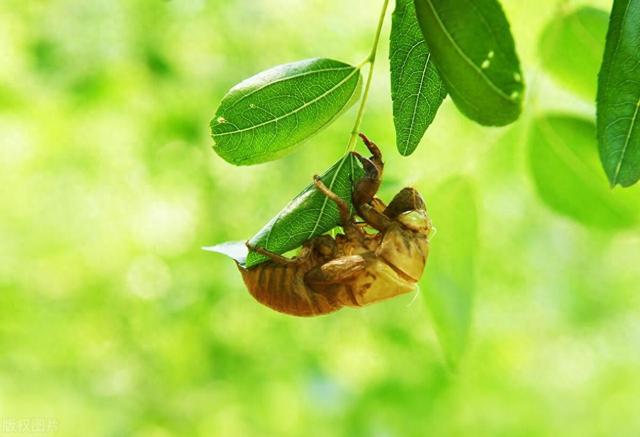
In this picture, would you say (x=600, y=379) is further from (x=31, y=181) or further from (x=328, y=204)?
(x=328, y=204)

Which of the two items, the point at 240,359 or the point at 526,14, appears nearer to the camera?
the point at 526,14

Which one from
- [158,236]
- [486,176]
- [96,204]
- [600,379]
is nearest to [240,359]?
[158,236]

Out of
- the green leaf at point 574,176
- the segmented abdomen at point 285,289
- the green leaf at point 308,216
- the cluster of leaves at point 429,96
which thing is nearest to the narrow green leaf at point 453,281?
the cluster of leaves at point 429,96

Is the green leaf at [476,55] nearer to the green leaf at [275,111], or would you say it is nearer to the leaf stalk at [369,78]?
the leaf stalk at [369,78]

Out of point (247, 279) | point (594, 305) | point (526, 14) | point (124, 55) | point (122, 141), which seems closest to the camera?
point (247, 279)

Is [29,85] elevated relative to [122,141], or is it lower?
elevated

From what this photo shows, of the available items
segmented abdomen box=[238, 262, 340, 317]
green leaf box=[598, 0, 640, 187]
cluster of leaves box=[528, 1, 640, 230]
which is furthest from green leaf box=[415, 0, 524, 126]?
cluster of leaves box=[528, 1, 640, 230]

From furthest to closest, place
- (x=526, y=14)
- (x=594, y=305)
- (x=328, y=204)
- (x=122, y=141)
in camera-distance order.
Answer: (x=594, y=305) → (x=122, y=141) → (x=526, y=14) → (x=328, y=204)

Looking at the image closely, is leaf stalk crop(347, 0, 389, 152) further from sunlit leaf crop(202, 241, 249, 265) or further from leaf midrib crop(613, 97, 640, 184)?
leaf midrib crop(613, 97, 640, 184)
